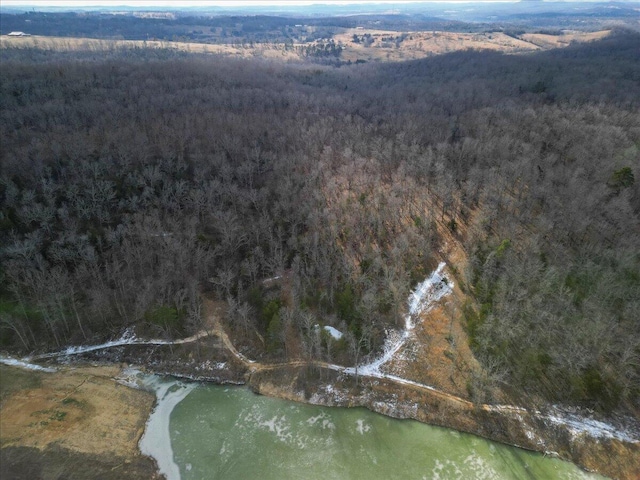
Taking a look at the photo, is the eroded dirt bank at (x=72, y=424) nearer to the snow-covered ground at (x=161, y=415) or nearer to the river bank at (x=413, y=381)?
the snow-covered ground at (x=161, y=415)

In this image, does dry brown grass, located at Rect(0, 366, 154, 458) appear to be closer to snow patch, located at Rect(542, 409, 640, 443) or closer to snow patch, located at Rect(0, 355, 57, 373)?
snow patch, located at Rect(0, 355, 57, 373)

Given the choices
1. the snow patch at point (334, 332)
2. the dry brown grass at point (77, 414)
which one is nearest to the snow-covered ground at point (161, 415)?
the dry brown grass at point (77, 414)

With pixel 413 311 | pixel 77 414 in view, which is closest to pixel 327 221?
pixel 413 311

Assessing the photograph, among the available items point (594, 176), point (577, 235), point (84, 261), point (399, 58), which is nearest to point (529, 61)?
point (399, 58)

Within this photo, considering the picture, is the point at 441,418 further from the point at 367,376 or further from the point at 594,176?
the point at 594,176

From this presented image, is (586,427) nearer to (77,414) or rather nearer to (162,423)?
(162,423)

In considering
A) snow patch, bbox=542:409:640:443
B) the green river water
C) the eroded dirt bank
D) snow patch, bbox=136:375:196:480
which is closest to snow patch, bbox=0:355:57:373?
the eroded dirt bank
